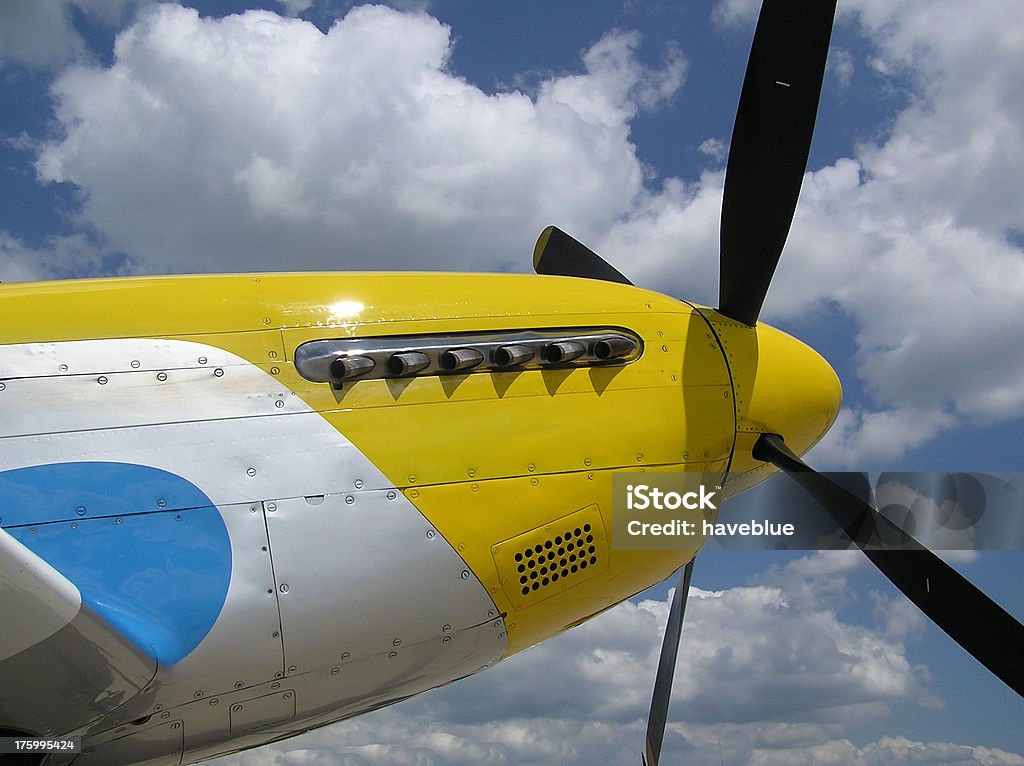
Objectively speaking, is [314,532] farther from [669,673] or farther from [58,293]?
[669,673]

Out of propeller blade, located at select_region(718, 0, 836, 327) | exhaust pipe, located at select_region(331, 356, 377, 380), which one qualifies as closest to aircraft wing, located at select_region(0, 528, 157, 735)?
exhaust pipe, located at select_region(331, 356, 377, 380)

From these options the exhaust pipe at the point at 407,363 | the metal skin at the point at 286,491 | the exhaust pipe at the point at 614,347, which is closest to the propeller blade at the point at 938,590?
the metal skin at the point at 286,491

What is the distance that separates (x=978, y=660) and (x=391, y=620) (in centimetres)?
398

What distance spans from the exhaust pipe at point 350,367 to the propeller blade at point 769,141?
3.23 m

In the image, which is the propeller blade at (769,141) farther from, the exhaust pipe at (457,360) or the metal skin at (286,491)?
the exhaust pipe at (457,360)

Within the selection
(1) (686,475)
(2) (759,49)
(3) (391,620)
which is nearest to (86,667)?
(3) (391,620)

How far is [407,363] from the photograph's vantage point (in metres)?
6.54

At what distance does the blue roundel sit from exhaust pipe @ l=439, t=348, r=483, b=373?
1887 millimetres

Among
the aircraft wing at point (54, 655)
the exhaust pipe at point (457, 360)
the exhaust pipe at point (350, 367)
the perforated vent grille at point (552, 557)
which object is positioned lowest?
the aircraft wing at point (54, 655)

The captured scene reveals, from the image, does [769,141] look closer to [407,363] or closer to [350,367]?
[407,363]

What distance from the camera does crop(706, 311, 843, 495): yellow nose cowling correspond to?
754 centimetres

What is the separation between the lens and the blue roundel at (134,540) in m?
5.55

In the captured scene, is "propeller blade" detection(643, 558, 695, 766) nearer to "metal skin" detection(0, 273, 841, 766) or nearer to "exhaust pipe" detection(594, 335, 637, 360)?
"metal skin" detection(0, 273, 841, 766)

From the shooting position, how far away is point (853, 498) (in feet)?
22.6
